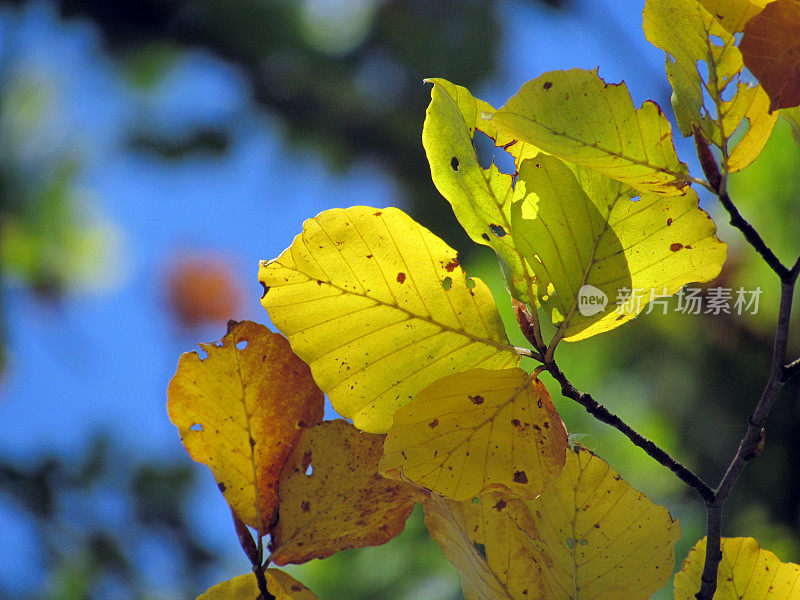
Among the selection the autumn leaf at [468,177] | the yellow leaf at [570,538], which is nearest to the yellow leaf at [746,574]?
the yellow leaf at [570,538]

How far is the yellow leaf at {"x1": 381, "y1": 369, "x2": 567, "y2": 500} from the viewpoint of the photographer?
0.19 meters

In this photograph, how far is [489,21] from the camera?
2029mm

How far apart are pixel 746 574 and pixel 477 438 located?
12 cm

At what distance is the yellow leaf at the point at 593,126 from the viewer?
174 millimetres

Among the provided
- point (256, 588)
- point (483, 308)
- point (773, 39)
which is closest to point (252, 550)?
point (256, 588)

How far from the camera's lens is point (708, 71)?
187mm

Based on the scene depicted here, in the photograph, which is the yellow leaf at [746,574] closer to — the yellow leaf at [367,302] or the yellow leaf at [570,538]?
the yellow leaf at [570,538]

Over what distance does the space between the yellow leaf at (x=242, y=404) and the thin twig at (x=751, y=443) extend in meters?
0.13

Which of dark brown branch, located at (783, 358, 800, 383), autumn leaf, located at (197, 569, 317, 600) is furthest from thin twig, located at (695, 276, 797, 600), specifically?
autumn leaf, located at (197, 569, 317, 600)

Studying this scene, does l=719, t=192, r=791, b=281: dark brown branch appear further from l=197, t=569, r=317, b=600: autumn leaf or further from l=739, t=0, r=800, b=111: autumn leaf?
l=197, t=569, r=317, b=600: autumn leaf

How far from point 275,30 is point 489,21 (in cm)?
67

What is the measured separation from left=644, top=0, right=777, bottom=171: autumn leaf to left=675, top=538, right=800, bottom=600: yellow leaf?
136 mm

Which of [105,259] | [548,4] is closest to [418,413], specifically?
[105,259]

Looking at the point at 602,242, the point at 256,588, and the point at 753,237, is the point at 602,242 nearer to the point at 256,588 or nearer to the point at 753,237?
the point at 753,237
